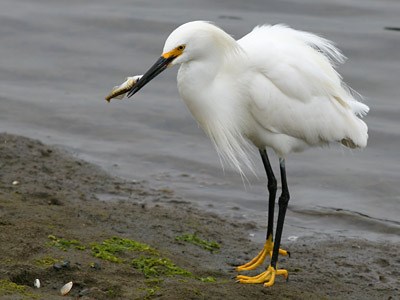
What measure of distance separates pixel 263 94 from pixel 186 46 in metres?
0.75

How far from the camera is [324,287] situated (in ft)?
20.1

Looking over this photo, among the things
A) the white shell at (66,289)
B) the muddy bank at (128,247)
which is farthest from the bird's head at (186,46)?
the white shell at (66,289)

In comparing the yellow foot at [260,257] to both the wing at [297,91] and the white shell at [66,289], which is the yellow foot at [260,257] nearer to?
the wing at [297,91]

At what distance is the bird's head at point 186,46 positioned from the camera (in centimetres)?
581

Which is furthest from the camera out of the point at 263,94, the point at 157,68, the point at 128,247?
the point at 263,94

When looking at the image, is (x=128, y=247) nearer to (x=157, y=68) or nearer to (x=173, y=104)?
(x=157, y=68)

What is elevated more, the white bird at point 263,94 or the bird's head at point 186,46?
the bird's head at point 186,46

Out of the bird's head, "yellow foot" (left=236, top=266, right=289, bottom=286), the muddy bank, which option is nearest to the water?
the muddy bank

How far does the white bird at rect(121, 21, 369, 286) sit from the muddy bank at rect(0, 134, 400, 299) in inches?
14.8

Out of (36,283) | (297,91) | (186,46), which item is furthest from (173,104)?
(36,283)

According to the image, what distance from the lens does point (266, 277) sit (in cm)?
611

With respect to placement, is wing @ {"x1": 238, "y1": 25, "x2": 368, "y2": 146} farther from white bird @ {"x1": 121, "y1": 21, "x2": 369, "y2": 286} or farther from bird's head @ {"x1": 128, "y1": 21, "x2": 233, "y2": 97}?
bird's head @ {"x1": 128, "y1": 21, "x2": 233, "y2": 97}

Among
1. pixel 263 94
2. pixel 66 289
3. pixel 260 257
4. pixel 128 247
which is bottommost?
pixel 260 257

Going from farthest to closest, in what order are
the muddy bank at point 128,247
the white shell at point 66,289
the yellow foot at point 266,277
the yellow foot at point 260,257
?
the yellow foot at point 260,257, the yellow foot at point 266,277, the muddy bank at point 128,247, the white shell at point 66,289
